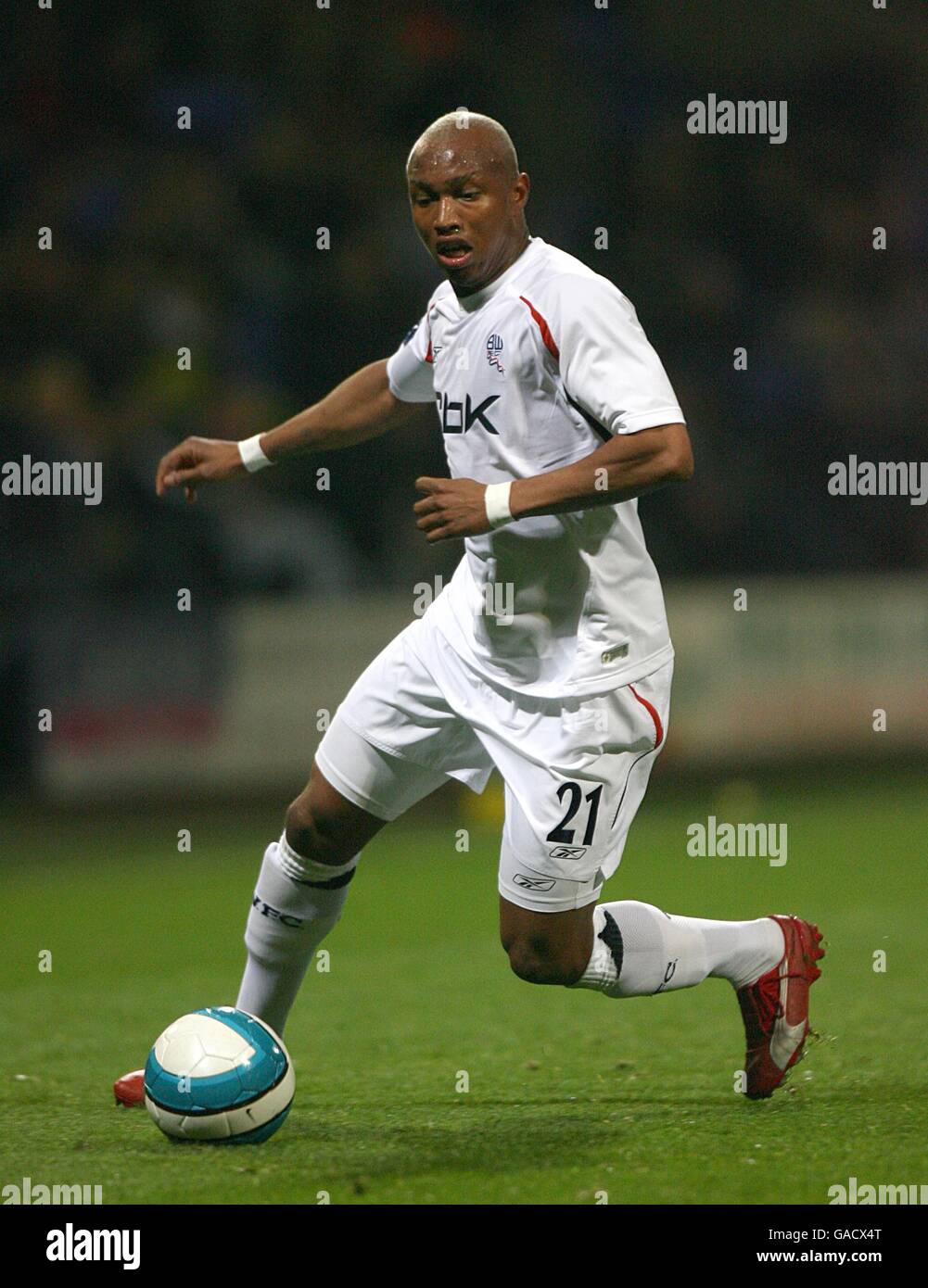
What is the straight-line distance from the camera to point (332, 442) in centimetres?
464

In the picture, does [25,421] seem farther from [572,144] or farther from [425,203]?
[425,203]

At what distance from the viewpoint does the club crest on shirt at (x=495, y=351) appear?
3.85 meters

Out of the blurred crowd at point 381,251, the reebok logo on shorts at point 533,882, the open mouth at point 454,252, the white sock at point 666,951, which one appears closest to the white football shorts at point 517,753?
the reebok logo on shorts at point 533,882

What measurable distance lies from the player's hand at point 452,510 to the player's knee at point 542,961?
0.92m

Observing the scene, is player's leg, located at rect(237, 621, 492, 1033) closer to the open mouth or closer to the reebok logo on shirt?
the reebok logo on shirt

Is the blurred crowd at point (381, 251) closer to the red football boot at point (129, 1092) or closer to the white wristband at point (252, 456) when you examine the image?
the white wristband at point (252, 456)

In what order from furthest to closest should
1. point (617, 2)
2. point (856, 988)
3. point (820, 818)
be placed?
point (617, 2) < point (820, 818) < point (856, 988)

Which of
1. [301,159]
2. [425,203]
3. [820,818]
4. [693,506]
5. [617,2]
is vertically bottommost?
[820,818]

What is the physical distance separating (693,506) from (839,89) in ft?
15.5

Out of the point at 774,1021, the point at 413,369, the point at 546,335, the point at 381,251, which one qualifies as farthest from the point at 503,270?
the point at 381,251

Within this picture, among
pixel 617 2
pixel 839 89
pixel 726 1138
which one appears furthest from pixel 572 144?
pixel 726 1138

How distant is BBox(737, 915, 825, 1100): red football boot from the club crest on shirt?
5.08 feet

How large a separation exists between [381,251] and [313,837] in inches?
331
